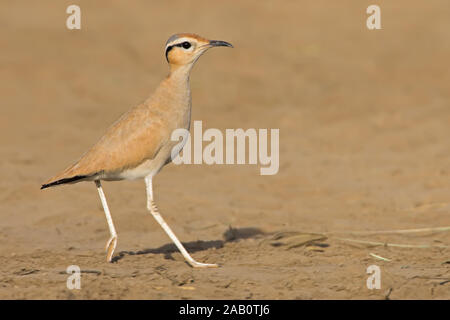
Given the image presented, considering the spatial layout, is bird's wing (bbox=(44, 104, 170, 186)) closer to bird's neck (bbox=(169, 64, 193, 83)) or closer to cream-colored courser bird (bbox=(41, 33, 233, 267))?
cream-colored courser bird (bbox=(41, 33, 233, 267))

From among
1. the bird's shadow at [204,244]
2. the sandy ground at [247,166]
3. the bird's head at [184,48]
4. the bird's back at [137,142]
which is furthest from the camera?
the bird's shadow at [204,244]

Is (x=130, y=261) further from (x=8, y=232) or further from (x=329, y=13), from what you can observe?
(x=329, y=13)

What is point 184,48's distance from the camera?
6027 mm

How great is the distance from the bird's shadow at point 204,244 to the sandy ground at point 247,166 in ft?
0.11

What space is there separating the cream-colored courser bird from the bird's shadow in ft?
1.83

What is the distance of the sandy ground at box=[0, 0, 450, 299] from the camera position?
5590 mm

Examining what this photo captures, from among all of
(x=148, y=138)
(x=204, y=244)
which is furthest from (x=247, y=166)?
(x=148, y=138)

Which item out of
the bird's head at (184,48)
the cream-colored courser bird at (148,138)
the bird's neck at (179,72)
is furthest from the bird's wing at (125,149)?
the bird's head at (184,48)

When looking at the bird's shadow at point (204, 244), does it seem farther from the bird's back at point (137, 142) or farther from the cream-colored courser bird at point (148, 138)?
the bird's back at point (137, 142)

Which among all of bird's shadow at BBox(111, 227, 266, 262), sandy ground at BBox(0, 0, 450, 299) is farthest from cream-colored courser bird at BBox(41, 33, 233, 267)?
sandy ground at BBox(0, 0, 450, 299)

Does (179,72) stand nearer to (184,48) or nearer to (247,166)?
(184,48)

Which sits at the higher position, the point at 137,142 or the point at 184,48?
the point at 184,48

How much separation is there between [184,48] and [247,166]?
5244 millimetres

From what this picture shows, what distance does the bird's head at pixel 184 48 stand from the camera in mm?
6008
